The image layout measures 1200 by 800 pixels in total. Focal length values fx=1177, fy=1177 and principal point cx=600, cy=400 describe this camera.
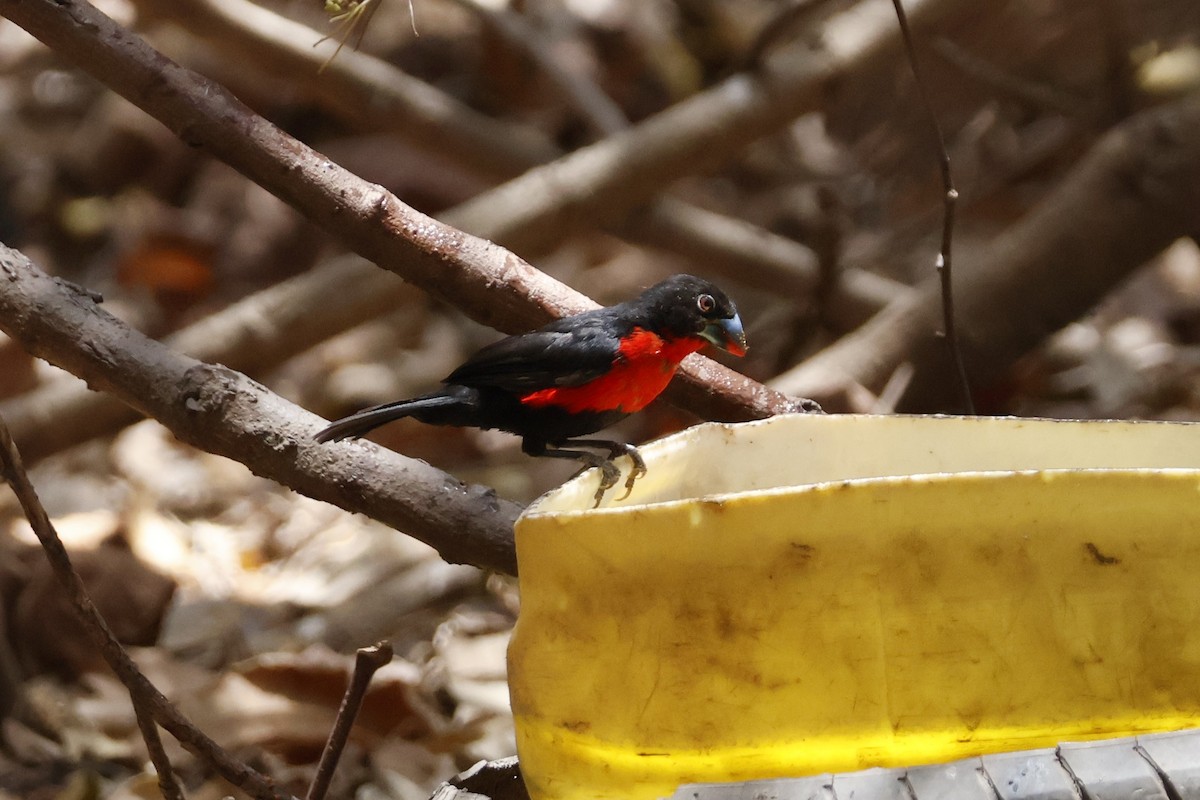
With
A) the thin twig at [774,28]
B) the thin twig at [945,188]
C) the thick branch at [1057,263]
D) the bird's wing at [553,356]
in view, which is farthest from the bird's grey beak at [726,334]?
the thin twig at [774,28]

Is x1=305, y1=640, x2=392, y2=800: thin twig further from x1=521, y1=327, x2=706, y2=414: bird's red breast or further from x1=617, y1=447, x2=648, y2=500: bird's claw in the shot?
x1=521, y1=327, x2=706, y2=414: bird's red breast

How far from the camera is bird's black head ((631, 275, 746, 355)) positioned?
229 centimetres

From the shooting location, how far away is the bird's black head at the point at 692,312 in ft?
7.52

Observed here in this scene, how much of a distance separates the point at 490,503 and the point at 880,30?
10.1 feet

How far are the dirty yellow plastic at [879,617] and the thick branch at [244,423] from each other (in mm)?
670

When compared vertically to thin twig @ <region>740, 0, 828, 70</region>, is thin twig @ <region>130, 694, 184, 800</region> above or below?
below

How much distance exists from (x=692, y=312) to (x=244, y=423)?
0.87m

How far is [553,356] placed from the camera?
2.19 m

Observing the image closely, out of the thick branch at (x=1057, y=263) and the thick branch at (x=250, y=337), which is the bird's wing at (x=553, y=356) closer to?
the thick branch at (x=1057, y=263)

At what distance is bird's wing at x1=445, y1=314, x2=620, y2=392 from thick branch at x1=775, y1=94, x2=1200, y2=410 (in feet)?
4.98

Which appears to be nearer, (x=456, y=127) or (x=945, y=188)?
(x=945, y=188)

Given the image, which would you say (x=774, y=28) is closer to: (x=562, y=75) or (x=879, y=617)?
(x=562, y=75)

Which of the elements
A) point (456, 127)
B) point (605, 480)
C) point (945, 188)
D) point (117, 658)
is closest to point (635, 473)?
point (605, 480)

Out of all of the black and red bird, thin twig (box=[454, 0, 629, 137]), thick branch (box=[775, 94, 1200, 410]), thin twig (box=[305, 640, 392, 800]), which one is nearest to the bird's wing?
the black and red bird
